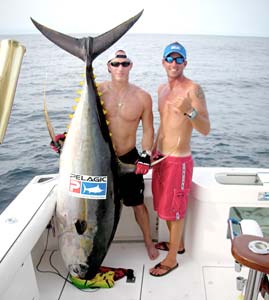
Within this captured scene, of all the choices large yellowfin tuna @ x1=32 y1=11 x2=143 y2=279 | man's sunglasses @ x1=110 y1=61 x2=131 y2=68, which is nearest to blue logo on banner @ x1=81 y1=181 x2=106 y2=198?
large yellowfin tuna @ x1=32 y1=11 x2=143 y2=279

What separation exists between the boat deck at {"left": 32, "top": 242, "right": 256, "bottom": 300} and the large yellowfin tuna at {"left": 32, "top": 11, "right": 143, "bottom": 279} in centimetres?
29

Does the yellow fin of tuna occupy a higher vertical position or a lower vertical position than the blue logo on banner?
lower

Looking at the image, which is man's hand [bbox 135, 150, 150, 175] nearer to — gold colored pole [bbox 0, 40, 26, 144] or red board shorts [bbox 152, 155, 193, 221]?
red board shorts [bbox 152, 155, 193, 221]

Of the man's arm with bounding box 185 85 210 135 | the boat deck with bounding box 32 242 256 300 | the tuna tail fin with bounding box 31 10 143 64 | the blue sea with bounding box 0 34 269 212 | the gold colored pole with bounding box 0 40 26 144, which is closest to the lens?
the gold colored pole with bounding box 0 40 26 144

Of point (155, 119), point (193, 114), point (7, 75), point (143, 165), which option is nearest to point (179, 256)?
point (143, 165)

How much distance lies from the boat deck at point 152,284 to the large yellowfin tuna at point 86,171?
285mm

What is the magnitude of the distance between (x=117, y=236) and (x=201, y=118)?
4.03 ft

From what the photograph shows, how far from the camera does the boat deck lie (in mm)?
2088

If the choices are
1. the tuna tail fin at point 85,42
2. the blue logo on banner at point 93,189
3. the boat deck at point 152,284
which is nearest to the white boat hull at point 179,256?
the boat deck at point 152,284

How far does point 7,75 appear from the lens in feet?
3.88

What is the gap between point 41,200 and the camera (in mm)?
2129

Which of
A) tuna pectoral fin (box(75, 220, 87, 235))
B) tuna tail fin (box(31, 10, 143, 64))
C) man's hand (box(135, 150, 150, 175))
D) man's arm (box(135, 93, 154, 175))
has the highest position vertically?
tuna tail fin (box(31, 10, 143, 64))

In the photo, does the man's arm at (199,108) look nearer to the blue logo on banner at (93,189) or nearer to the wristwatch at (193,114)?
the wristwatch at (193,114)

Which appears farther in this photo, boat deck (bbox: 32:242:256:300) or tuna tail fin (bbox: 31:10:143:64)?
boat deck (bbox: 32:242:256:300)
